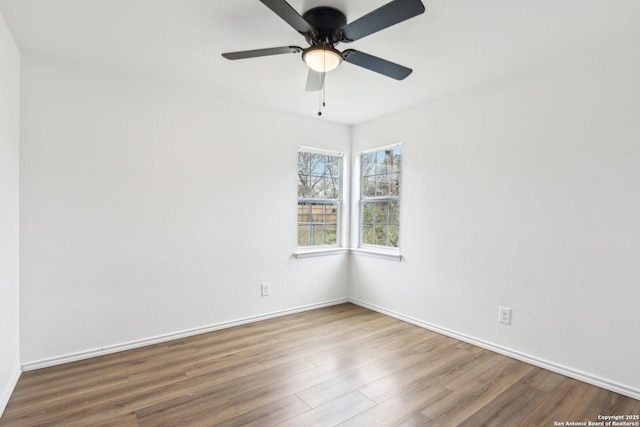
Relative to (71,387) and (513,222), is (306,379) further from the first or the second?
(513,222)

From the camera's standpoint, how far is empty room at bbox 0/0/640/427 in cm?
202

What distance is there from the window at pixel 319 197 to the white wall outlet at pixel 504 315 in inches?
80.6

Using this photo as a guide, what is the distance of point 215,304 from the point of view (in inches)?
132

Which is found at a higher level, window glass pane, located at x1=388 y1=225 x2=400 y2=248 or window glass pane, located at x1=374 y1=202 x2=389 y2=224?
window glass pane, located at x1=374 y1=202 x2=389 y2=224

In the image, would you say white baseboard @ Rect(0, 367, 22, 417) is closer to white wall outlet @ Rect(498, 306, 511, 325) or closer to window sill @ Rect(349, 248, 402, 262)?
window sill @ Rect(349, 248, 402, 262)

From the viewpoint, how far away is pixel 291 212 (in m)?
3.88

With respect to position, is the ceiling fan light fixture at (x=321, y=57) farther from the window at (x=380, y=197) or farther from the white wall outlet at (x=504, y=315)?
the white wall outlet at (x=504, y=315)

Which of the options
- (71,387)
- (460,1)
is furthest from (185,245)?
(460,1)

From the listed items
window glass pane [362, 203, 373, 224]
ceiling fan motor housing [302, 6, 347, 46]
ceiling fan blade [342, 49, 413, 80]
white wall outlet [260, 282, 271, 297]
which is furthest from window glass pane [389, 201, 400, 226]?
ceiling fan motor housing [302, 6, 347, 46]

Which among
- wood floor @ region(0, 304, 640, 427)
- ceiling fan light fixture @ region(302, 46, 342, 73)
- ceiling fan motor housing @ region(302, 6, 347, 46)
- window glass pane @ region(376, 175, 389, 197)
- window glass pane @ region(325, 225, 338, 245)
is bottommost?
wood floor @ region(0, 304, 640, 427)

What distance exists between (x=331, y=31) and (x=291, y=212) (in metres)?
2.24

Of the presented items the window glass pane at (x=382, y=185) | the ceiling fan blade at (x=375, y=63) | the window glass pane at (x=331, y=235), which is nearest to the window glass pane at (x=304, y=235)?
the window glass pane at (x=331, y=235)

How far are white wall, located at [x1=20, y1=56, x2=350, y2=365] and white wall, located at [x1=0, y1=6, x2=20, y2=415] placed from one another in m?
0.12

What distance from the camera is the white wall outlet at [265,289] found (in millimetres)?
3652
